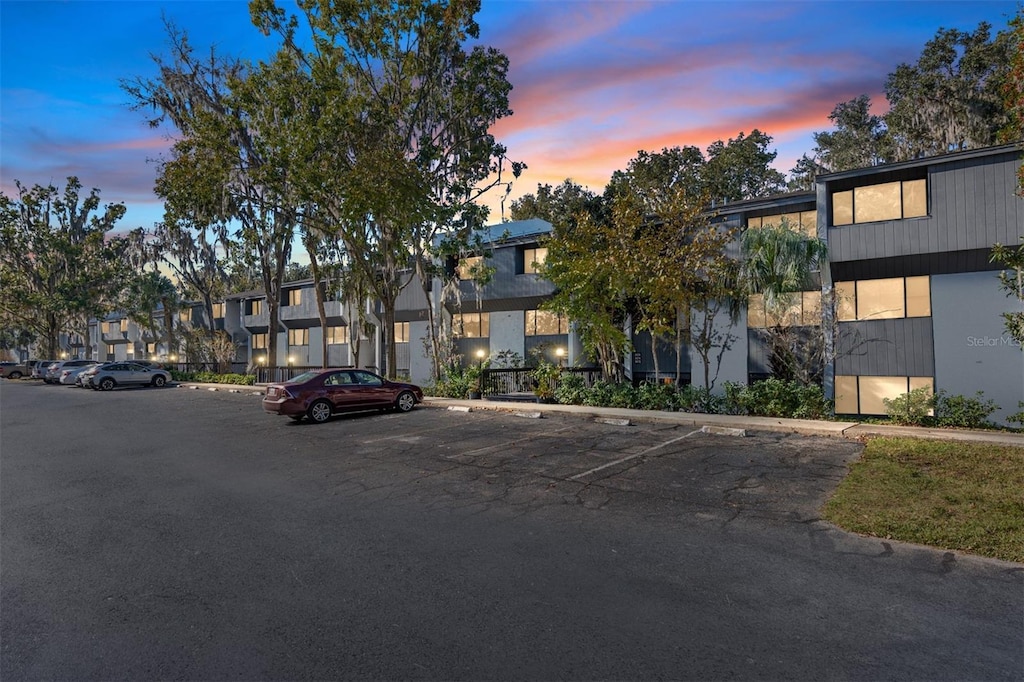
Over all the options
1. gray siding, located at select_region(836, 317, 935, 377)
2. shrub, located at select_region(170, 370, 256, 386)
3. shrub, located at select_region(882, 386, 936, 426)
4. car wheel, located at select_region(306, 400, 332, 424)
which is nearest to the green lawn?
shrub, located at select_region(882, 386, 936, 426)

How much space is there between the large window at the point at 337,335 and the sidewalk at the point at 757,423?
23.3 m

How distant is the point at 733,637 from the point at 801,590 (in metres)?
1.28

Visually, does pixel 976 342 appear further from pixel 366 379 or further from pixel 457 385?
pixel 366 379

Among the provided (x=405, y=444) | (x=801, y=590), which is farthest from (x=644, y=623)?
(x=405, y=444)

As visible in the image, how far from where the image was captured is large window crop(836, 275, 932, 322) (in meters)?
19.6

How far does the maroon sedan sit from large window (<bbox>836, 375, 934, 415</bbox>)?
638 inches

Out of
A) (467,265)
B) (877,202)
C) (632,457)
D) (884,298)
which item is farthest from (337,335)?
(632,457)

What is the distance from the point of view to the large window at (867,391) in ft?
66.2

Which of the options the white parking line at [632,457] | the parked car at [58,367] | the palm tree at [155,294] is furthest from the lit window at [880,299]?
the palm tree at [155,294]

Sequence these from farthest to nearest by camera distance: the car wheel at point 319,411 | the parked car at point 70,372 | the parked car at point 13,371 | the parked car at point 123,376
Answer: the parked car at point 13,371 → the parked car at point 70,372 → the parked car at point 123,376 → the car wheel at point 319,411

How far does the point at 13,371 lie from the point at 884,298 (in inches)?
2669

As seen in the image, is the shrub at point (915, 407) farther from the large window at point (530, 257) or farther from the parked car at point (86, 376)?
the parked car at point (86, 376)

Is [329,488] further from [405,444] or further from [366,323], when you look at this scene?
[366,323]

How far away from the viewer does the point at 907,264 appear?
1939cm
